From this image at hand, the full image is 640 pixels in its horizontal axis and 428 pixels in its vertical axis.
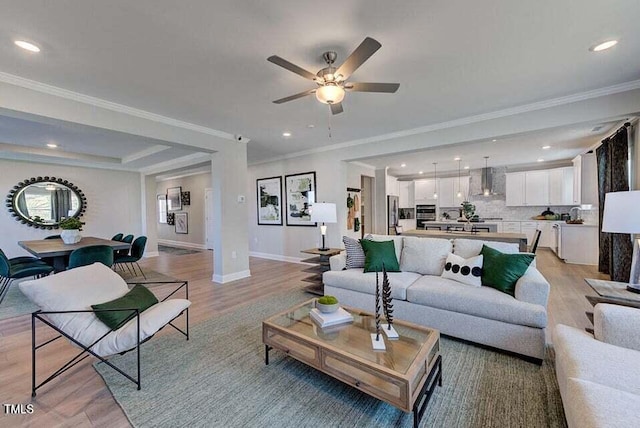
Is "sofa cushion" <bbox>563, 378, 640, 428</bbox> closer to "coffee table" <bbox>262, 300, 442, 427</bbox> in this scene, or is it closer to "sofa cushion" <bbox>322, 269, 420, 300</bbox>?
"coffee table" <bbox>262, 300, 442, 427</bbox>

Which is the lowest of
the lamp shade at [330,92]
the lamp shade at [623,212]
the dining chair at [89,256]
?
the dining chair at [89,256]

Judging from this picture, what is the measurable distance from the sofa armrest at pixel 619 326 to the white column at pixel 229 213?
4.64 meters

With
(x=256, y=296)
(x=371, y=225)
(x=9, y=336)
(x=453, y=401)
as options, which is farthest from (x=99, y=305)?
(x=371, y=225)

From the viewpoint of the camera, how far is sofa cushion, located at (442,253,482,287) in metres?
2.73

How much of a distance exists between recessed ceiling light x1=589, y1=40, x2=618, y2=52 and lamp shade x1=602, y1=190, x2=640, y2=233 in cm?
129

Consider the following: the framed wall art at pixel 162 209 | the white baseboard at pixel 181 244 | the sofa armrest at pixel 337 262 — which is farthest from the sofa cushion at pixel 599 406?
the framed wall art at pixel 162 209

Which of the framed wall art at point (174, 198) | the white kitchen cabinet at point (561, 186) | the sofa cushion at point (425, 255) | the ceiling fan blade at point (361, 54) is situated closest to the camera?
the ceiling fan blade at point (361, 54)

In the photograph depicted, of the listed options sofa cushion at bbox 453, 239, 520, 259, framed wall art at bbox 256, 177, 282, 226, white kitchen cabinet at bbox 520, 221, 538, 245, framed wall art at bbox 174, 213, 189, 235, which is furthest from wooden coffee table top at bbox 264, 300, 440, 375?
framed wall art at bbox 174, 213, 189, 235

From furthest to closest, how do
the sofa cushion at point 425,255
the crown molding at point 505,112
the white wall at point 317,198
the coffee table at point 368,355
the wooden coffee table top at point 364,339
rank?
the white wall at point 317,198
the sofa cushion at point 425,255
the crown molding at point 505,112
the wooden coffee table top at point 364,339
the coffee table at point 368,355

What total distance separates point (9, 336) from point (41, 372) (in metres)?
1.18

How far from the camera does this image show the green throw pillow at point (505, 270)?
2.52m

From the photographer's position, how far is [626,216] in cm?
203

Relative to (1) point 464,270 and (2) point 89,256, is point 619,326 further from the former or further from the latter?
(2) point 89,256

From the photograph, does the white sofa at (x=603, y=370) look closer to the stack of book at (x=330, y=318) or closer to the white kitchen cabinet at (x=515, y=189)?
the stack of book at (x=330, y=318)
